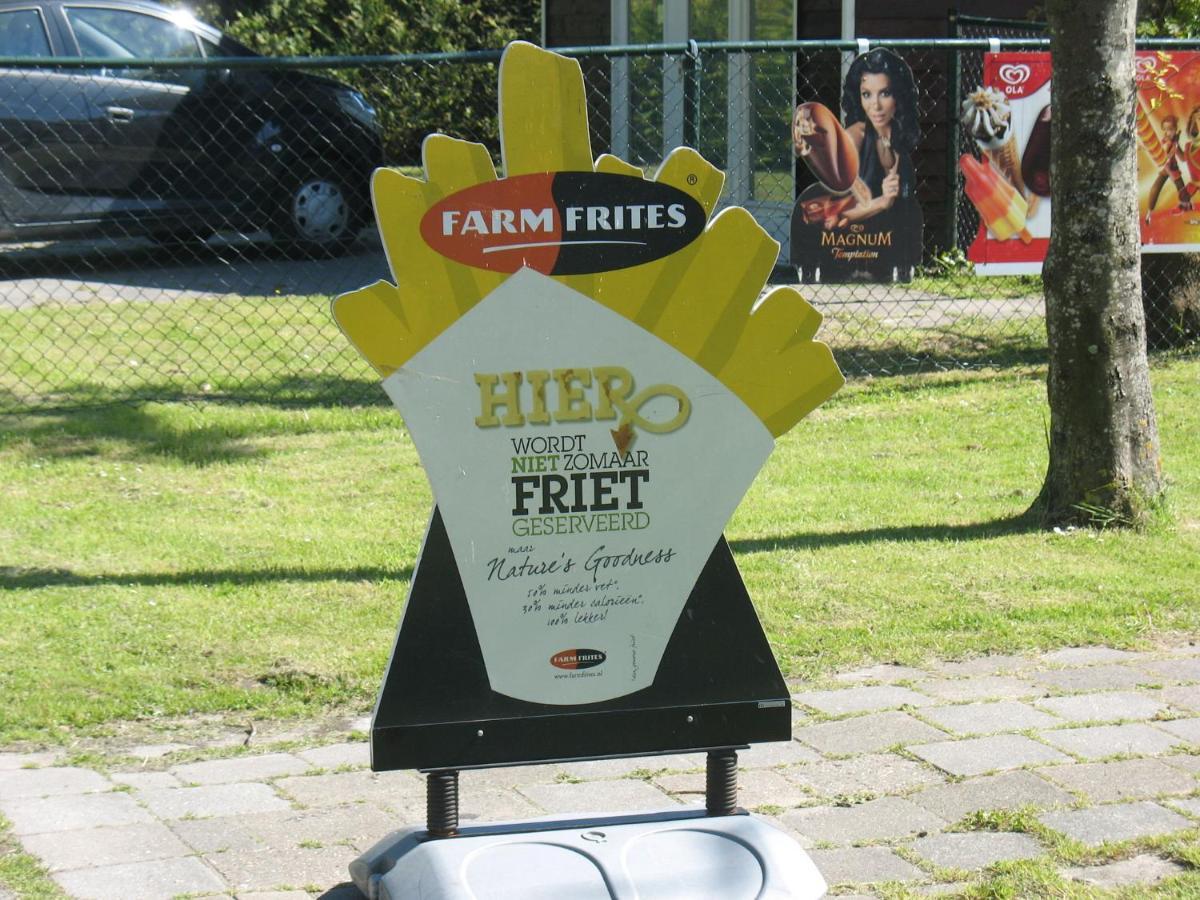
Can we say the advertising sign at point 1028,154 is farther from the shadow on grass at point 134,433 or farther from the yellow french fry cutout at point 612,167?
the yellow french fry cutout at point 612,167

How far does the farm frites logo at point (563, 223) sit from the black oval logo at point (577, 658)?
0.82 metres

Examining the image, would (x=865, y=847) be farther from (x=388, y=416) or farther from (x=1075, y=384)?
(x=388, y=416)

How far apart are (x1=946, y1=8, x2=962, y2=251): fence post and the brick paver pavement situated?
22.6 ft

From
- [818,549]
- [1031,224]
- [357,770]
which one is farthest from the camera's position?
[1031,224]

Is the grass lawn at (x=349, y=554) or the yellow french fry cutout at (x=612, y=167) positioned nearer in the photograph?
the yellow french fry cutout at (x=612, y=167)

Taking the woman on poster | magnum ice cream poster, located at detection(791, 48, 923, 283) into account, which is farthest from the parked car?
the woman on poster

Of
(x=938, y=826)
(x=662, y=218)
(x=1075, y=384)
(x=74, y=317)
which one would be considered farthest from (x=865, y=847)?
(x=74, y=317)

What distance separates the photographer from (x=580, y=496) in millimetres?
3195

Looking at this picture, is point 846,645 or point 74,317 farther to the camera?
point 74,317

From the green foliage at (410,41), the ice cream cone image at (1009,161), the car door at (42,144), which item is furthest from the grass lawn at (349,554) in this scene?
the green foliage at (410,41)

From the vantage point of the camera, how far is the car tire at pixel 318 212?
12141 millimetres

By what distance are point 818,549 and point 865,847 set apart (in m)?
2.39

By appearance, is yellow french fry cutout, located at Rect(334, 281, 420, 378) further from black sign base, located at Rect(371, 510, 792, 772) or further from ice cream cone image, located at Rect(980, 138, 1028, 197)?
ice cream cone image, located at Rect(980, 138, 1028, 197)

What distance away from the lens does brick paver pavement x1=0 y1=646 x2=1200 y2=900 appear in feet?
11.4
